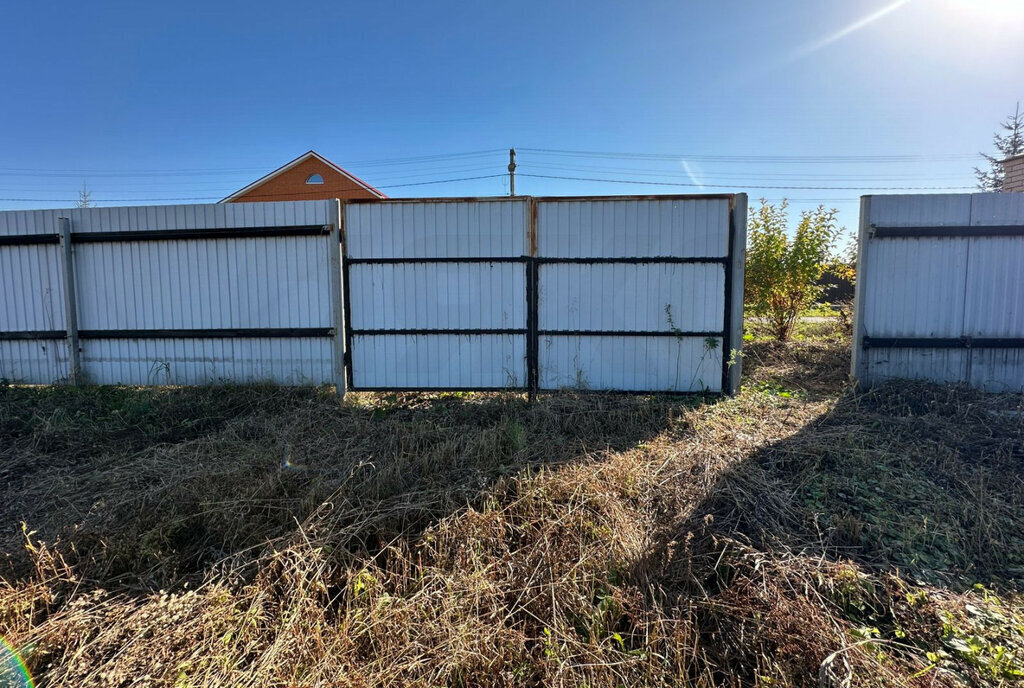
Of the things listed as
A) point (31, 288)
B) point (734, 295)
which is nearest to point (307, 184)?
point (31, 288)

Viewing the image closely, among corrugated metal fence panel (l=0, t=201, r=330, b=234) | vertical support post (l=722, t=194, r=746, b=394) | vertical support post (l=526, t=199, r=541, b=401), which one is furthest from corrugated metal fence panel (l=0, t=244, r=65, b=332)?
vertical support post (l=722, t=194, r=746, b=394)

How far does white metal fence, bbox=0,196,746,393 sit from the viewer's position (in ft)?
15.6

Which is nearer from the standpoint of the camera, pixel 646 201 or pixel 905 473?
pixel 905 473

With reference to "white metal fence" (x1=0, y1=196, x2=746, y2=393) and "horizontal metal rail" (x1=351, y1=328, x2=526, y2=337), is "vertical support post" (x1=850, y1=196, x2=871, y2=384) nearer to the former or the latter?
"white metal fence" (x1=0, y1=196, x2=746, y2=393)

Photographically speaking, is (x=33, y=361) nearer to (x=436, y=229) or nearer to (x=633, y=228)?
(x=436, y=229)

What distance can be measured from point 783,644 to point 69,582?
3012 millimetres

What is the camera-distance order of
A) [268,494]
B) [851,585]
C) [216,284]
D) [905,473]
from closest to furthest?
[851,585] → [268,494] → [905,473] → [216,284]

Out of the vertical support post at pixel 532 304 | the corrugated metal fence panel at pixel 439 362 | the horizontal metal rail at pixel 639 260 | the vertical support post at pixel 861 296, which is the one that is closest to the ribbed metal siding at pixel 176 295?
the corrugated metal fence panel at pixel 439 362

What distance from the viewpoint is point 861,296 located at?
15.6ft

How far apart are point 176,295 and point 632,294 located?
16.2ft

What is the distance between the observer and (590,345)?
4906 mm

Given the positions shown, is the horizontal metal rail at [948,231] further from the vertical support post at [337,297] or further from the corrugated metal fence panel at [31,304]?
the corrugated metal fence panel at [31,304]

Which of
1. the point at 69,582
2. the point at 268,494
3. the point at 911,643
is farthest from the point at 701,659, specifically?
the point at 69,582

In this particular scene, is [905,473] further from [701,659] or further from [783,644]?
[701,659]
